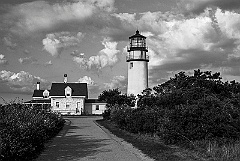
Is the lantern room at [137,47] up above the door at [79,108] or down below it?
above

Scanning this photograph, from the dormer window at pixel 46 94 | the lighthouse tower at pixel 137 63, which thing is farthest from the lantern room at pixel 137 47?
the dormer window at pixel 46 94

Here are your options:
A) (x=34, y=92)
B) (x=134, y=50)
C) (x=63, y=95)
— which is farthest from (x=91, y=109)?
(x=134, y=50)

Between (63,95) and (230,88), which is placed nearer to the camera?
(230,88)

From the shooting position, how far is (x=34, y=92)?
72062 millimetres

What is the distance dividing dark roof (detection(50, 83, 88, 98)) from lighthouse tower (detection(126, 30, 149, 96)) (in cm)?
1614

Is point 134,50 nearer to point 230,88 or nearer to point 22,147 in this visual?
point 230,88

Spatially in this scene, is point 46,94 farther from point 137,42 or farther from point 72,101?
point 137,42

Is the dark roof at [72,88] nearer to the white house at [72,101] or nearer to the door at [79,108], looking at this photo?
the white house at [72,101]

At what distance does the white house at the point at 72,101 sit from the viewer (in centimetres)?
6425

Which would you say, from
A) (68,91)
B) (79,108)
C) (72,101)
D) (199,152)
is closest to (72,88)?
(68,91)

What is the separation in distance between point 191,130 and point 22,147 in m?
6.95

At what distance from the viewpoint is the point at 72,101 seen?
211 ft

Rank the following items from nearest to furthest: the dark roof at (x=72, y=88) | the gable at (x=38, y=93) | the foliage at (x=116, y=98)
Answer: the foliage at (x=116, y=98) < the dark roof at (x=72, y=88) < the gable at (x=38, y=93)

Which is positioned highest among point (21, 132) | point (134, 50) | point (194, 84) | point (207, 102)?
point (134, 50)
